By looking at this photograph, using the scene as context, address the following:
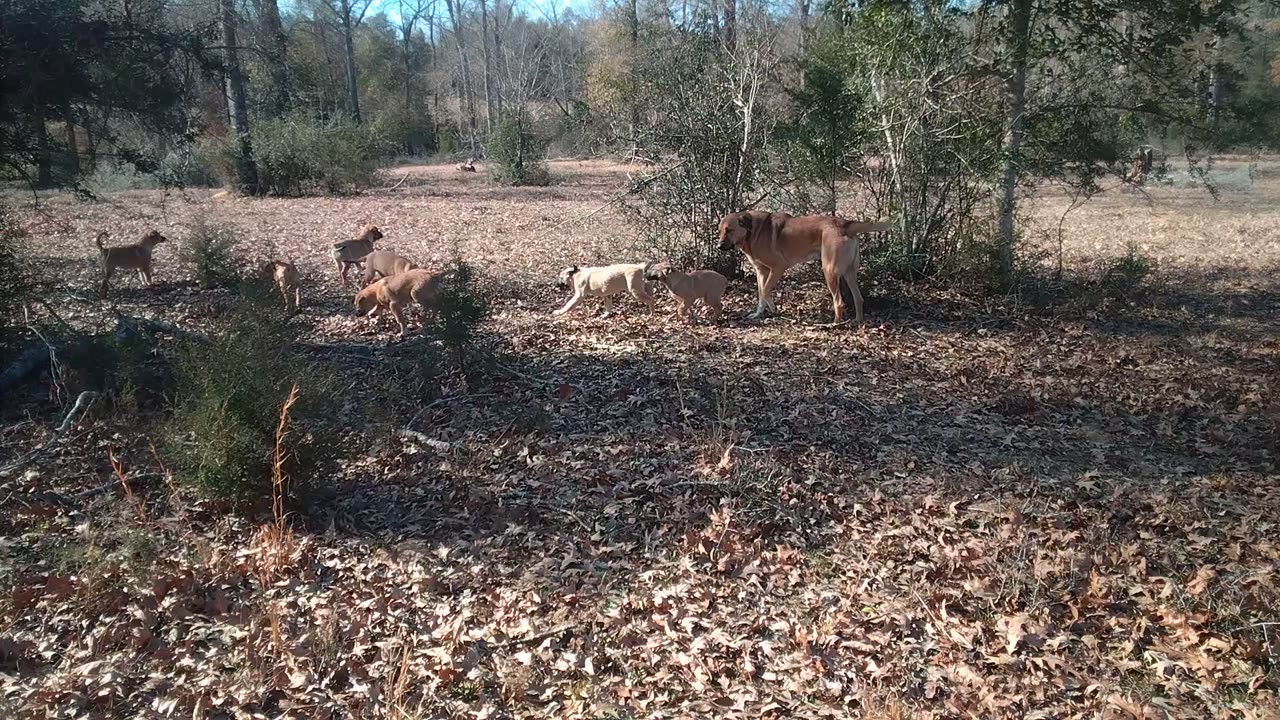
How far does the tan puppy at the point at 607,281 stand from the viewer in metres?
9.35

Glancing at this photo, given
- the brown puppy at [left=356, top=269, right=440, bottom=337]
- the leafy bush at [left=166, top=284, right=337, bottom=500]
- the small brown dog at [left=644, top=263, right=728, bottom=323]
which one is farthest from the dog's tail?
the leafy bush at [left=166, top=284, right=337, bottom=500]

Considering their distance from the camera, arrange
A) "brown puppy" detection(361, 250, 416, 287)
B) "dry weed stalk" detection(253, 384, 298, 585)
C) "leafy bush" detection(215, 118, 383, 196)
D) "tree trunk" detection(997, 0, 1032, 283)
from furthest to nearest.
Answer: "leafy bush" detection(215, 118, 383, 196)
"brown puppy" detection(361, 250, 416, 287)
"tree trunk" detection(997, 0, 1032, 283)
"dry weed stalk" detection(253, 384, 298, 585)

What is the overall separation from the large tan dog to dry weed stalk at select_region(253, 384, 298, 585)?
6014 millimetres

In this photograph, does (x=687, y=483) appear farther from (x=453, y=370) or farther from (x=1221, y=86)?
(x=1221, y=86)

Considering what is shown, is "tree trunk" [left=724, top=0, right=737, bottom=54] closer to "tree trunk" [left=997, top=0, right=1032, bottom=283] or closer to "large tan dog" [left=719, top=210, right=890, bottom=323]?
"large tan dog" [left=719, top=210, right=890, bottom=323]

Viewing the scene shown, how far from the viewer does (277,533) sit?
5129 mm

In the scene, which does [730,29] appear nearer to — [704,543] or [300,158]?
[704,543]

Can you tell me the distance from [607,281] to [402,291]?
7.66 ft

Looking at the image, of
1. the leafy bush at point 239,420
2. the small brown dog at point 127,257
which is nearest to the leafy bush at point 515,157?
the small brown dog at point 127,257

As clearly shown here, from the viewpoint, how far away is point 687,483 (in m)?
5.96

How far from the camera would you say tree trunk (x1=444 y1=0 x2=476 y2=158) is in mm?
40344

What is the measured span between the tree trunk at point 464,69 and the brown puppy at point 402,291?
29.3 m

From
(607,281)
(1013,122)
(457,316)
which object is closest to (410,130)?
(607,281)

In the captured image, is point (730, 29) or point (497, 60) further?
point (497, 60)
